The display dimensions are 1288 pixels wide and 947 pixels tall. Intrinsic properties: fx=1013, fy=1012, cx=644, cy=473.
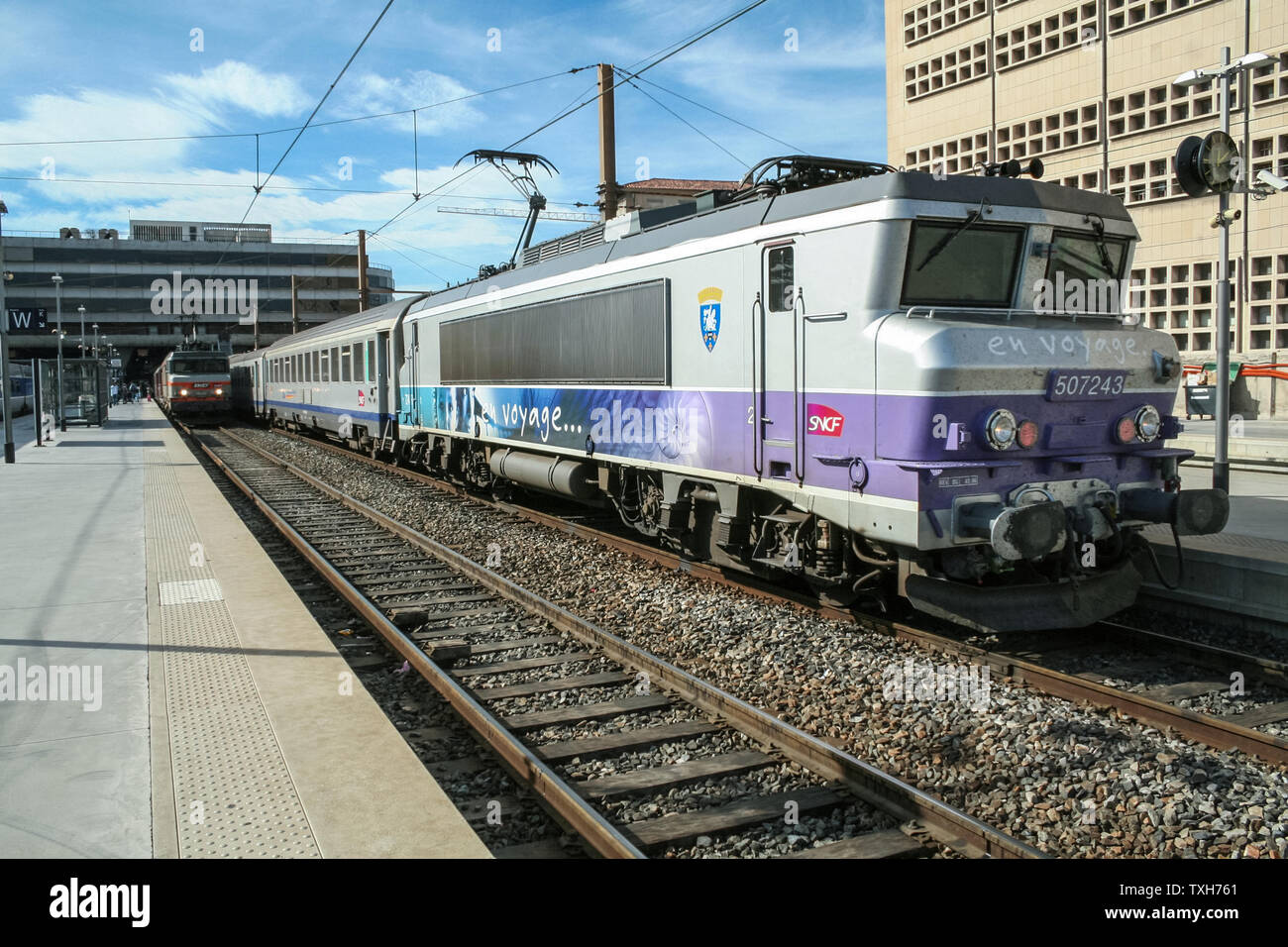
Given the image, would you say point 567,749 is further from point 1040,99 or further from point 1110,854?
point 1040,99

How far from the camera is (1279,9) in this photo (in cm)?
2902

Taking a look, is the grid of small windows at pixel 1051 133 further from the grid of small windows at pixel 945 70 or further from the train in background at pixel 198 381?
the train in background at pixel 198 381

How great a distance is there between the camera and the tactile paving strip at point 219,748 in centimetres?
421

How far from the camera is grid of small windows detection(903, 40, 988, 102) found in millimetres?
38781

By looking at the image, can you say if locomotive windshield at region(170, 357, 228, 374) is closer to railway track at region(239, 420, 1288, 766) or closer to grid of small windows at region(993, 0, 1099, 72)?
grid of small windows at region(993, 0, 1099, 72)

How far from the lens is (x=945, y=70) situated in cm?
4009

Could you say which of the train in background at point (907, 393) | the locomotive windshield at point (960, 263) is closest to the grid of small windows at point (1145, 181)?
the train in background at point (907, 393)

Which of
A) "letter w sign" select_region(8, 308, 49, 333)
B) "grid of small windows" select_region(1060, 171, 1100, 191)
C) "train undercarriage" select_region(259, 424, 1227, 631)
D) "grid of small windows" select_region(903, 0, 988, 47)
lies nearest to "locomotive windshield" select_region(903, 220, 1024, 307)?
"train undercarriage" select_region(259, 424, 1227, 631)

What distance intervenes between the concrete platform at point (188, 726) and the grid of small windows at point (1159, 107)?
31858 mm

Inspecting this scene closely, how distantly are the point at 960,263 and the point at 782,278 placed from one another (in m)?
1.34

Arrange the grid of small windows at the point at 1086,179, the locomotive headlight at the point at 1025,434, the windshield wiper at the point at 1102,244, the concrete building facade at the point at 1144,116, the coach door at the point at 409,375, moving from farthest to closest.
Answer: the grid of small windows at the point at 1086,179 < the concrete building facade at the point at 1144,116 < the coach door at the point at 409,375 < the windshield wiper at the point at 1102,244 < the locomotive headlight at the point at 1025,434

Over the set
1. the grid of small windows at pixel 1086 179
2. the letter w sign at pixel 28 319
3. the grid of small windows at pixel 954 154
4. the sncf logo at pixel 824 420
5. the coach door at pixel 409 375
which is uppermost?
the grid of small windows at pixel 954 154

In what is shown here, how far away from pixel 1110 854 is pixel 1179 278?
112 feet

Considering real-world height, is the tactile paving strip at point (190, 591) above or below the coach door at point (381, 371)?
below
